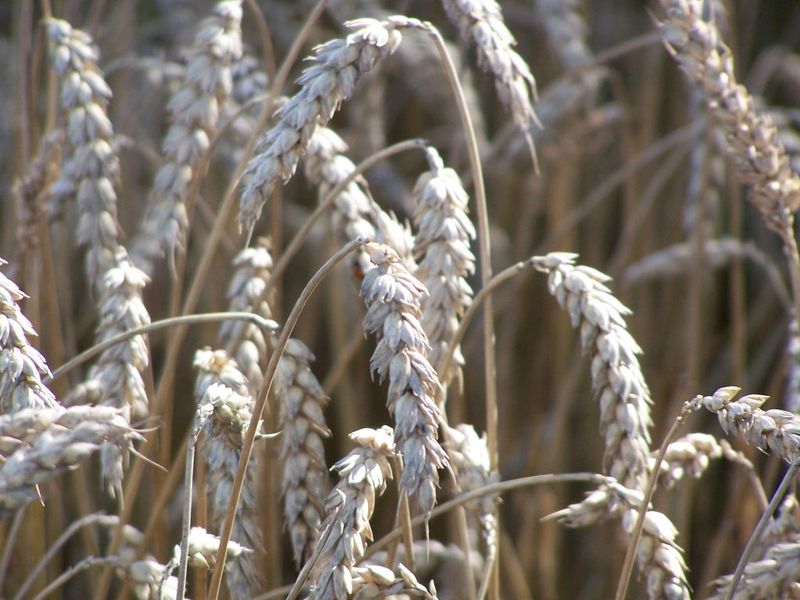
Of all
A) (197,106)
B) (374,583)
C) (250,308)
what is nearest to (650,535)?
(374,583)

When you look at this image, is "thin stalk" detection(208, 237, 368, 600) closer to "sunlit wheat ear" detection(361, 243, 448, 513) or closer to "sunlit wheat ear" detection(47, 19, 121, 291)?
"sunlit wheat ear" detection(361, 243, 448, 513)

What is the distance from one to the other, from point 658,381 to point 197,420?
4.84 ft

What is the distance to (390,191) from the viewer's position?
2.13 meters

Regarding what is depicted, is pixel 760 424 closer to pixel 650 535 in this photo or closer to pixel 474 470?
pixel 650 535

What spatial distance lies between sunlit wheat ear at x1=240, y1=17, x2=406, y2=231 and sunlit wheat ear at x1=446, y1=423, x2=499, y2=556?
351 millimetres

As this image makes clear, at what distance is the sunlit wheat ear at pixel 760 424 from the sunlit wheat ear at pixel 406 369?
0.27 metres

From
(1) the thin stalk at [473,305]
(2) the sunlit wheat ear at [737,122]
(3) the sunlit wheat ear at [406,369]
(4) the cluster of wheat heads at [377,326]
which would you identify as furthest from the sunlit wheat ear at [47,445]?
(2) the sunlit wheat ear at [737,122]

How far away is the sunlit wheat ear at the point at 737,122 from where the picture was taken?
1.15m

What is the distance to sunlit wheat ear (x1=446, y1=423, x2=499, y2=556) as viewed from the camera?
1.00 meters

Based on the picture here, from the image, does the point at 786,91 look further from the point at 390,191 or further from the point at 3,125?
the point at 3,125

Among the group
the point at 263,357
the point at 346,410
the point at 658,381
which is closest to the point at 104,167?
the point at 263,357

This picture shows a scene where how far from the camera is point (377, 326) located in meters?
0.78

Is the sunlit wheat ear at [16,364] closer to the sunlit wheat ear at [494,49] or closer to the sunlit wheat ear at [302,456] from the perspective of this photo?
the sunlit wheat ear at [302,456]

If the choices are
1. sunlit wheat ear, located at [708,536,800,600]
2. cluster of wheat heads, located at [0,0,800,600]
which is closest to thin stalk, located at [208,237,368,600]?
cluster of wheat heads, located at [0,0,800,600]
